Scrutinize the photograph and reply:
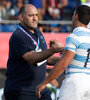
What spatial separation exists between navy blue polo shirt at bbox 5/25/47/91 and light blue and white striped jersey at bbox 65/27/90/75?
81cm

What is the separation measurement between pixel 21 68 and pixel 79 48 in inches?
43.3

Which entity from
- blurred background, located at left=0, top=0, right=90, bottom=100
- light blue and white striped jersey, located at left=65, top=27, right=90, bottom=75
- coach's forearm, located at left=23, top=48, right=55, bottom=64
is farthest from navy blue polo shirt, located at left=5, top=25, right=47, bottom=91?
blurred background, located at left=0, top=0, right=90, bottom=100

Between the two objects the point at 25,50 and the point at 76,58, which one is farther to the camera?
the point at 25,50

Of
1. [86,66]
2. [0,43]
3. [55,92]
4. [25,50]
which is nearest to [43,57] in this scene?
[25,50]

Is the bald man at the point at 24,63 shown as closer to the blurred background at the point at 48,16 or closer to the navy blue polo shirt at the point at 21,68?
the navy blue polo shirt at the point at 21,68

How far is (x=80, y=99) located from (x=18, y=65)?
1138 millimetres

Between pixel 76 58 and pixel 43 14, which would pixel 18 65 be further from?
pixel 43 14

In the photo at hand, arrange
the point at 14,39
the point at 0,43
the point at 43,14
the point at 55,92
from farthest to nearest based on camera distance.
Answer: the point at 43,14 < the point at 0,43 < the point at 55,92 < the point at 14,39

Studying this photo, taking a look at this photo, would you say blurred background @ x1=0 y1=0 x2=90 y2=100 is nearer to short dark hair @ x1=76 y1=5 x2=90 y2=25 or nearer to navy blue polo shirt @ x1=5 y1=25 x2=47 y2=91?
navy blue polo shirt @ x1=5 y1=25 x2=47 y2=91

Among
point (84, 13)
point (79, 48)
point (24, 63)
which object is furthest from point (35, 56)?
point (84, 13)

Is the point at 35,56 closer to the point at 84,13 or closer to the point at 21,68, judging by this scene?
the point at 21,68

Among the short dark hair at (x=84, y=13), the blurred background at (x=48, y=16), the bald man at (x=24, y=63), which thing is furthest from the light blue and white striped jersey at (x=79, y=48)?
the blurred background at (x=48, y=16)

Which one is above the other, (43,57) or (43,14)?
(43,57)

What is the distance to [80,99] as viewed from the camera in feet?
14.0
